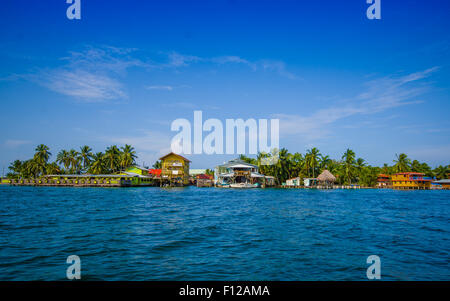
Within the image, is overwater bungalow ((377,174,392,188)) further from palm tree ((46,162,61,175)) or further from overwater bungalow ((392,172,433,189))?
palm tree ((46,162,61,175))

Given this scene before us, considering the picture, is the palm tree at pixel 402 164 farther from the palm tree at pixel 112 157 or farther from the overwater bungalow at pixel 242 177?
the palm tree at pixel 112 157

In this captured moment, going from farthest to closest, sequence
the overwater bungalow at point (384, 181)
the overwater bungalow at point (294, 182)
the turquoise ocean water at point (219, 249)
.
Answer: the overwater bungalow at point (384, 181) → the overwater bungalow at point (294, 182) → the turquoise ocean water at point (219, 249)

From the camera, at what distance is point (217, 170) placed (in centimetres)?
8456

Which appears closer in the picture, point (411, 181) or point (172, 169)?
point (411, 181)

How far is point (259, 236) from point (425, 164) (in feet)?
326

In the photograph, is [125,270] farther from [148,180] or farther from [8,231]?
[148,180]

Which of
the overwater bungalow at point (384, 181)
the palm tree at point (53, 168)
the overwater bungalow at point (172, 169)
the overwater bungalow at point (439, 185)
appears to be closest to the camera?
the overwater bungalow at point (172, 169)

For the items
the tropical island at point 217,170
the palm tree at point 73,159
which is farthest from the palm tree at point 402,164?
the palm tree at point 73,159

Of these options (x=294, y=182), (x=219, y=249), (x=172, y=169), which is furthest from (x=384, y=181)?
(x=219, y=249)

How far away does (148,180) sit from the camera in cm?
8094

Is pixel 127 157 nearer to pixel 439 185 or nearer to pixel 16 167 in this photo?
pixel 16 167

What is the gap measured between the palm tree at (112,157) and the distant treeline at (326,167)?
38.7 m

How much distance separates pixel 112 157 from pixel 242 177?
38.6 meters

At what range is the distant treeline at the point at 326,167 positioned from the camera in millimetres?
80938
